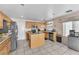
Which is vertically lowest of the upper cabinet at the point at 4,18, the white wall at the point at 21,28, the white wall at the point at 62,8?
the white wall at the point at 21,28

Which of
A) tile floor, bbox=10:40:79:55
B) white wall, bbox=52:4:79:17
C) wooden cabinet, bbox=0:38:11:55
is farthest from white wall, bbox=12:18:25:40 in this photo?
white wall, bbox=52:4:79:17

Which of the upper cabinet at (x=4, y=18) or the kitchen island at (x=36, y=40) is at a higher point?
the upper cabinet at (x=4, y=18)

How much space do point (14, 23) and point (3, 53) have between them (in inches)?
23.9

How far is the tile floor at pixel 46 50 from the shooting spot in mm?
1622

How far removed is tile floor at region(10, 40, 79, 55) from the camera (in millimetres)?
1622

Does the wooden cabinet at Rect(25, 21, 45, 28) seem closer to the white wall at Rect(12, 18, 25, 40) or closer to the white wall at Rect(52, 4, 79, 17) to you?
the white wall at Rect(12, 18, 25, 40)

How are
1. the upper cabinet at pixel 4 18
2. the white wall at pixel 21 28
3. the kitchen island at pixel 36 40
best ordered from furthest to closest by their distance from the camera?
the kitchen island at pixel 36 40, the white wall at pixel 21 28, the upper cabinet at pixel 4 18

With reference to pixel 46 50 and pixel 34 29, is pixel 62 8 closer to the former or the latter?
pixel 34 29

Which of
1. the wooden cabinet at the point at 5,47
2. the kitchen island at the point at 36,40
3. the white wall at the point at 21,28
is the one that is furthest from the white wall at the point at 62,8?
the wooden cabinet at the point at 5,47

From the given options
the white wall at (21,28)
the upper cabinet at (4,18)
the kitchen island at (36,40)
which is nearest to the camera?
the upper cabinet at (4,18)

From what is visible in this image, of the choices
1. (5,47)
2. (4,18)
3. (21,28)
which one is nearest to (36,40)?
(21,28)

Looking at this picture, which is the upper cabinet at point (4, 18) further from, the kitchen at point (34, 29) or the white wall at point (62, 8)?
the white wall at point (62, 8)

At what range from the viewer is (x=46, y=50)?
5.53 feet
